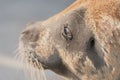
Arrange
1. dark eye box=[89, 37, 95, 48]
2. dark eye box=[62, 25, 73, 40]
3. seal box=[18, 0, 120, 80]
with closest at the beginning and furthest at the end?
1. seal box=[18, 0, 120, 80]
2. dark eye box=[89, 37, 95, 48]
3. dark eye box=[62, 25, 73, 40]

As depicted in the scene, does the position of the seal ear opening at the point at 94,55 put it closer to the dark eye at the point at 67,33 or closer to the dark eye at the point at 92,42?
the dark eye at the point at 92,42

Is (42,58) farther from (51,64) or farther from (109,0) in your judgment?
(109,0)

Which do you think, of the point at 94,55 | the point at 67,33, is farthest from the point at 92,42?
the point at 67,33

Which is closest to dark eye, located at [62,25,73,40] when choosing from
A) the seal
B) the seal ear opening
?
the seal

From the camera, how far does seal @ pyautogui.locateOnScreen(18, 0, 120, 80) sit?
5359mm

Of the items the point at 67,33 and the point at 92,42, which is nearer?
the point at 92,42

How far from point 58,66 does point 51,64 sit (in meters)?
0.10

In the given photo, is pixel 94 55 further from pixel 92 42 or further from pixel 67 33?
pixel 67 33

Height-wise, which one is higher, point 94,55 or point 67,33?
point 67,33

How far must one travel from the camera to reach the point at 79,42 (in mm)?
5699

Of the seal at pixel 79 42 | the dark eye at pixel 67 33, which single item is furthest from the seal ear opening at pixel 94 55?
the dark eye at pixel 67 33

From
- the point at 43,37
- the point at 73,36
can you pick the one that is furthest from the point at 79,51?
the point at 43,37

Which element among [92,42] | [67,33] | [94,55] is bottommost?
[94,55]

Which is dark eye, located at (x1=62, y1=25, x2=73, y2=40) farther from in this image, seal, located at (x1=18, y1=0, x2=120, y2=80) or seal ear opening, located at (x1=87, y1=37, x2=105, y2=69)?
seal ear opening, located at (x1=87, y1=37, x2=105, y2=69)
